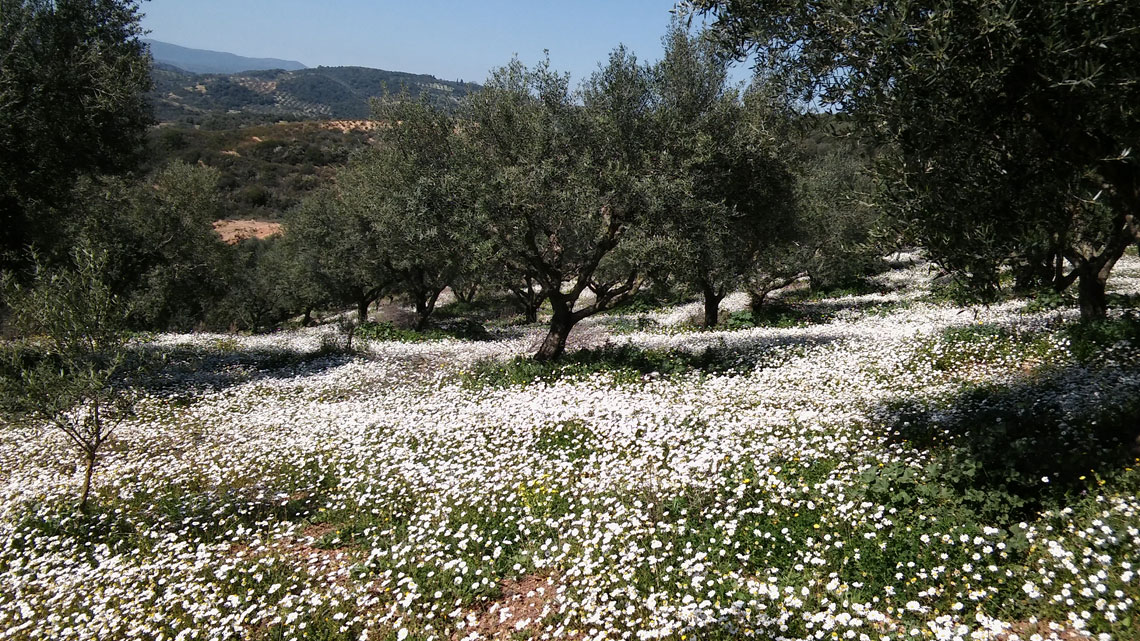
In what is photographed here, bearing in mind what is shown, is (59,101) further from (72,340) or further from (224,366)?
(72,340)

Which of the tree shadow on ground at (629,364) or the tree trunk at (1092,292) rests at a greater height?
the tree trunk at (1092,292)

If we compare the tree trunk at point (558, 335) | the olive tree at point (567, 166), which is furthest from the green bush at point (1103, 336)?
the tree trunk at point (558, 335)

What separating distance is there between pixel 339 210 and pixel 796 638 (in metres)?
34.0

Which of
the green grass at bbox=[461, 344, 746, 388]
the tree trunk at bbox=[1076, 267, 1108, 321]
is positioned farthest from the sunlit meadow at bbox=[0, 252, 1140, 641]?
the green grass at bbox=[461, 344, 746, 388]

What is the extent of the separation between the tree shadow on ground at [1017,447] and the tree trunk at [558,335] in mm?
10586

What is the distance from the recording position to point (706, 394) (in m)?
13.9

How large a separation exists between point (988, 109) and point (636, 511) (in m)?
6.93

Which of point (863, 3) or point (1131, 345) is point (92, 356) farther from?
point (1131, 345)

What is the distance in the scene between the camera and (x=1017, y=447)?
25.6 ft

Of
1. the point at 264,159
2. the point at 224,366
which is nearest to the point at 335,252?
the point at 224,366

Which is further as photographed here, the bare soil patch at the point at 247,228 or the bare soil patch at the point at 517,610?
the bare soil patch at the point at 247,228

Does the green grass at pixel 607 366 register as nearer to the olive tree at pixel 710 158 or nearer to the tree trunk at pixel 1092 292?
the olive tree at pixel 710 158

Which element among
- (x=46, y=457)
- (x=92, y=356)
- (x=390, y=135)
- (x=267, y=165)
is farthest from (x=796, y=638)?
(x=267, y=165)

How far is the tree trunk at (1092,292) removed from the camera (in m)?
14.8
